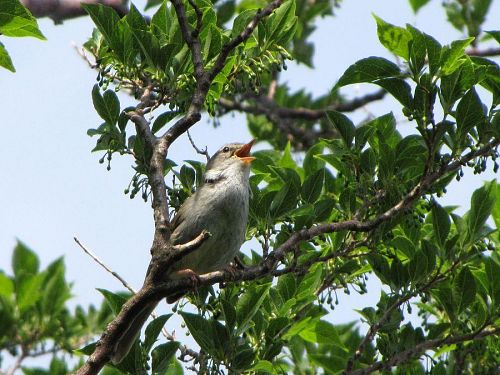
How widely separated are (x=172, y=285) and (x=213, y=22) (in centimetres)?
161

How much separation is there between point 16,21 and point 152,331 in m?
1.79

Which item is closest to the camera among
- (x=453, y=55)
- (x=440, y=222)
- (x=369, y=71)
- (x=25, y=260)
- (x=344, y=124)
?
(x=453, y=55)

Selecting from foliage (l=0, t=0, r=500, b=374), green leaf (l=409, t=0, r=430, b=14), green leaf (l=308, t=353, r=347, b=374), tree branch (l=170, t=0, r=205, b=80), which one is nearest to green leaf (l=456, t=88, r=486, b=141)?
foliage (l=0, t=0, r=500, b=374)

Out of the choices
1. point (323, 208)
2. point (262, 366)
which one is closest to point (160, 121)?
point (323, 208)

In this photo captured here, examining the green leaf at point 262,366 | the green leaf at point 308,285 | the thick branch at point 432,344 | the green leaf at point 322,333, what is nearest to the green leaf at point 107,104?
the green leaf at point 308,285

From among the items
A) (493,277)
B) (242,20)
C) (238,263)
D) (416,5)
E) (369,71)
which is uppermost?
(416,5)

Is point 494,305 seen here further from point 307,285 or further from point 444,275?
point 307,285

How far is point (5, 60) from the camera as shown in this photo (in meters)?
4.57

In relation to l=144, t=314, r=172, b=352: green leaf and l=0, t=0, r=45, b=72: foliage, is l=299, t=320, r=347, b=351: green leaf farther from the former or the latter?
l=0, t=0, r=45, b=72: foliage

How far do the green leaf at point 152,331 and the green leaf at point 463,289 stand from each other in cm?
176

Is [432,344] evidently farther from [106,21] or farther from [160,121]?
[106,21]

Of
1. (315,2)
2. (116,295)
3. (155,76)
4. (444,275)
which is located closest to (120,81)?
(155,76)

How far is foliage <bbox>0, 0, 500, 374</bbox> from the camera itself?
4.48 metres

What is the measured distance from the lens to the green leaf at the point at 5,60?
457 cm
